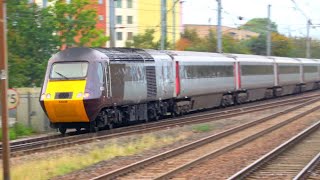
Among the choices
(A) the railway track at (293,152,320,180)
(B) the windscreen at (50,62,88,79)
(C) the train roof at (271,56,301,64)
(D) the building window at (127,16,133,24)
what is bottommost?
(A) the railway track at (293,152,320,180)

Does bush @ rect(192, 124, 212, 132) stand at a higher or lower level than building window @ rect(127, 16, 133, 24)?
lower

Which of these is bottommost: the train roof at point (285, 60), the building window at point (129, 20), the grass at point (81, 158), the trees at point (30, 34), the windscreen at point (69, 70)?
the grass at point (81, 158)

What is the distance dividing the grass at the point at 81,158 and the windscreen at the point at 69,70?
319 centimetres

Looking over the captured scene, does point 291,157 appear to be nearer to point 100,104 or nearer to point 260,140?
point 260,140

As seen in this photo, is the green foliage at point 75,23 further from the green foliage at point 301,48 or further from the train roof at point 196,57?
the green foliage at point 301,48

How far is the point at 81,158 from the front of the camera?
527 inches

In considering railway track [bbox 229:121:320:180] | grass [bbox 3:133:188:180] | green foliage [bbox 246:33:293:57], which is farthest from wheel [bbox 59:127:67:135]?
green foliage [bbox 246:33:293:57]

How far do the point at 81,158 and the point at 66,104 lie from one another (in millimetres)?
5672

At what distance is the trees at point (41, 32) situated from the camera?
33.8 m

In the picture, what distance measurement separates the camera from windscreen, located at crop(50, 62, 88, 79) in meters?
19.3

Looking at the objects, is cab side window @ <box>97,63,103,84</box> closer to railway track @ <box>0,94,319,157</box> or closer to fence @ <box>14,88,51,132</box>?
railway track @ <box>0,94,319,157</box>

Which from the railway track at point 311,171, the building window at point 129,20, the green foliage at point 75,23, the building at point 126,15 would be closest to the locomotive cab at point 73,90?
the railway track at point 311,171

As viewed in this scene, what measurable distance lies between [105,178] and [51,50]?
26.6 meters

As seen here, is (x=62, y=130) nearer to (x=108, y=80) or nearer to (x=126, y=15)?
(x=108, y=80)
